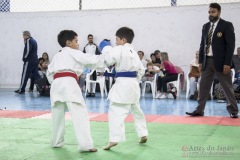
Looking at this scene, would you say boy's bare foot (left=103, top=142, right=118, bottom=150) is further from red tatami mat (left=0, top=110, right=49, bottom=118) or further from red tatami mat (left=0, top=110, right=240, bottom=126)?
red tatami mat (left=0, top=110, right=49, bottom=118)

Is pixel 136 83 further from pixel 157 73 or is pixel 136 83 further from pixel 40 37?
pixel 40 37

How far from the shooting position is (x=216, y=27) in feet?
20.1

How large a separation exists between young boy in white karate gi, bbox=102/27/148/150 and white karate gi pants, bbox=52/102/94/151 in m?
0.25

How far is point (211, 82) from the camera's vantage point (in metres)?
6.27

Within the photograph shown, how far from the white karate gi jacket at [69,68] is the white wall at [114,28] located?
858cm

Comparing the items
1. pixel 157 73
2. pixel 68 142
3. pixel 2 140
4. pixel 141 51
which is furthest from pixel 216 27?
pixel 141 51

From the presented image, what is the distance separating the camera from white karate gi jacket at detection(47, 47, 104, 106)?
379cm

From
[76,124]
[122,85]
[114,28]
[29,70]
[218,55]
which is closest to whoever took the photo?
[76,124]

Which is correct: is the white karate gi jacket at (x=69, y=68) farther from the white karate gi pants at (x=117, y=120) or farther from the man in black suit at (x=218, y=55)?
the man in black suit at (x=218, y=55)

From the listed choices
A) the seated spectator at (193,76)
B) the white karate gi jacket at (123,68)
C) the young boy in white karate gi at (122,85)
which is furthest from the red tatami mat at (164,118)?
the seated spectator at (193,76)

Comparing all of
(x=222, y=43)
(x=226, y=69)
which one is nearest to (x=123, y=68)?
(x=226, y=69)

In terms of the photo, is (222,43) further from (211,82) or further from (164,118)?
(164,118)

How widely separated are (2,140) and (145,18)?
8996mm

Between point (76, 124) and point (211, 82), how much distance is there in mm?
3245
